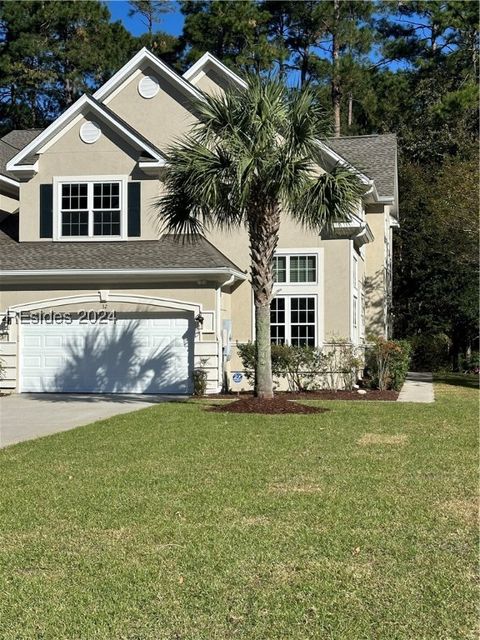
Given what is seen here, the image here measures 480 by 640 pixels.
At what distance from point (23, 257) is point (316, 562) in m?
15.5

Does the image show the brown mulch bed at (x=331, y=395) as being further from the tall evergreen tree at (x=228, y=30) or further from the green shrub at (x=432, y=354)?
the tall evergreen tree at (x=228, y=30)

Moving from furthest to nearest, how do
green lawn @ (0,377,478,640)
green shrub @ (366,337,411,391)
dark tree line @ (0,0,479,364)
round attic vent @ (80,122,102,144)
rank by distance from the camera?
dark tree line @ (0,0,479,364) → round attic vent @ (80,122,102,144) → green shrub @ (366,337,411,391) → green lawn @ (0,377,478,640)

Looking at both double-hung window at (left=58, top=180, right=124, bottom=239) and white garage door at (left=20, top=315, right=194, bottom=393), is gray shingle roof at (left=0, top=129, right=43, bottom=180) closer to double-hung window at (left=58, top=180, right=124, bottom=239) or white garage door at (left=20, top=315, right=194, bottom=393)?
double-hung window at (left=58, top=180, right=124, bottom=239)

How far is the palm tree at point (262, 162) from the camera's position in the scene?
543 inches

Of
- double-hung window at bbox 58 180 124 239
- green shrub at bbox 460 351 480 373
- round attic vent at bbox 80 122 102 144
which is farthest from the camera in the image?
green shrub at bbox 460 351 480 373

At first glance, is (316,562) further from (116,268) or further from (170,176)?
(116,268)

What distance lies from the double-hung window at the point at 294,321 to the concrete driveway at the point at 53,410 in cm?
370

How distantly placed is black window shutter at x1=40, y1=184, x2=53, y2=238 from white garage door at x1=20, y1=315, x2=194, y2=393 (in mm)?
2562

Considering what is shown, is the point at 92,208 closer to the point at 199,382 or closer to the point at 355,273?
the point at 199,382

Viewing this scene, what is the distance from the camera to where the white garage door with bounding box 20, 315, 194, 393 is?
62.4 ft

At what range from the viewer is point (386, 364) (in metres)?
19.4

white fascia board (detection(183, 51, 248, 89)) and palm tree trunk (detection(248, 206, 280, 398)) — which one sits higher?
white fascia board (detection(183, 51, 248, 89))

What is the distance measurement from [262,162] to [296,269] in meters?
6.68

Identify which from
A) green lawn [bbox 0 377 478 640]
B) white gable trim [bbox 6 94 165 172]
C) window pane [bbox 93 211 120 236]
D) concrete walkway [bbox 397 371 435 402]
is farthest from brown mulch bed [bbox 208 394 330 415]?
white gable trim [bbox 6 94 165 172]
